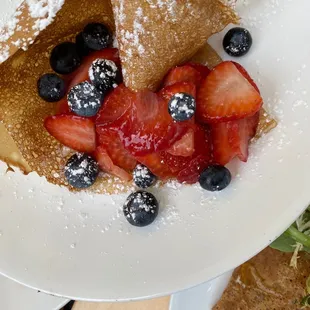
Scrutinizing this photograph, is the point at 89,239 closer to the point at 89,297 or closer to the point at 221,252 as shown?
the point at 89,297

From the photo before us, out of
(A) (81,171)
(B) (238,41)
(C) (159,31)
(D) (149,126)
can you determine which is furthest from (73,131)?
(B) (238,41)

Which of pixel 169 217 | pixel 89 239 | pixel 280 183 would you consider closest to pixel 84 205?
pixel 89 239

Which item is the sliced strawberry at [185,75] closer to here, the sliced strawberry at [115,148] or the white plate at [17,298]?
the sliced strawberry at [115,148]

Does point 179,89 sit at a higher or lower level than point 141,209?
higher

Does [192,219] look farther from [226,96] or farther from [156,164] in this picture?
[226,96]

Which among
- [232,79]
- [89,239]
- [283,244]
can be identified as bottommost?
[283,244]

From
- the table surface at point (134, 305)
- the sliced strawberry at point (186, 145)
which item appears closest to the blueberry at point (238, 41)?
the sliced strawberry at point (186, 145)
